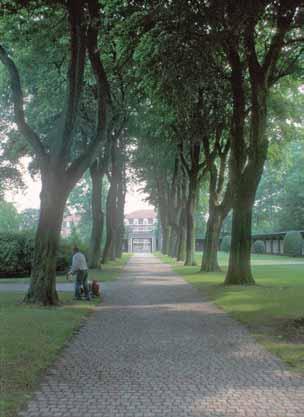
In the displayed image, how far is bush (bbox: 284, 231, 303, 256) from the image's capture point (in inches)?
2276

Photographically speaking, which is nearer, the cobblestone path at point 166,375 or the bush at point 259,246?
the cobblestone path at point 166,375

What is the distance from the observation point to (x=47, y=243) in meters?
15.5

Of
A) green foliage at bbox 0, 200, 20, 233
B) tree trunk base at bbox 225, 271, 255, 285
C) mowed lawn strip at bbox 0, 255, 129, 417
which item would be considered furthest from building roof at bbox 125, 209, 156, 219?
mowed lawn strip at bbox 0, 255, 129, 417

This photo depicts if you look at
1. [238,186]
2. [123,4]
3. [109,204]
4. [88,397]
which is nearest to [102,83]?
[123,4]

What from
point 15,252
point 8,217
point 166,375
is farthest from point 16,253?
Answer: point 8,217

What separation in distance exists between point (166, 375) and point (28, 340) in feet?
10.0

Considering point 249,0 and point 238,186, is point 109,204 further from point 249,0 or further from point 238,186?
point 249,0

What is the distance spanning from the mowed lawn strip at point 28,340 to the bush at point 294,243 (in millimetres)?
44799

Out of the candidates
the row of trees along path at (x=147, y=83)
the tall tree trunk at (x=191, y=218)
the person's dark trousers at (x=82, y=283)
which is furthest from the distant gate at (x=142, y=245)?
the person's dark trousers at (x=82, y=283)

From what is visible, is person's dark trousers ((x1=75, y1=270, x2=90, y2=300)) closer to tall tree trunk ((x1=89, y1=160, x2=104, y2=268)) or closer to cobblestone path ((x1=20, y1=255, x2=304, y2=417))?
cobblestone path ((x1=20, y1=255, x2=304, y2=417))

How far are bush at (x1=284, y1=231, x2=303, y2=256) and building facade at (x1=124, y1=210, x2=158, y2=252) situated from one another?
207 feet

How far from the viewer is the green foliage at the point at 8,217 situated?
101m

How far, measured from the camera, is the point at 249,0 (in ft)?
41.4

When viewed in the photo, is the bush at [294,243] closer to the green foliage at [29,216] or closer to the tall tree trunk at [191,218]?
the tall tree trunk at [191,218]
